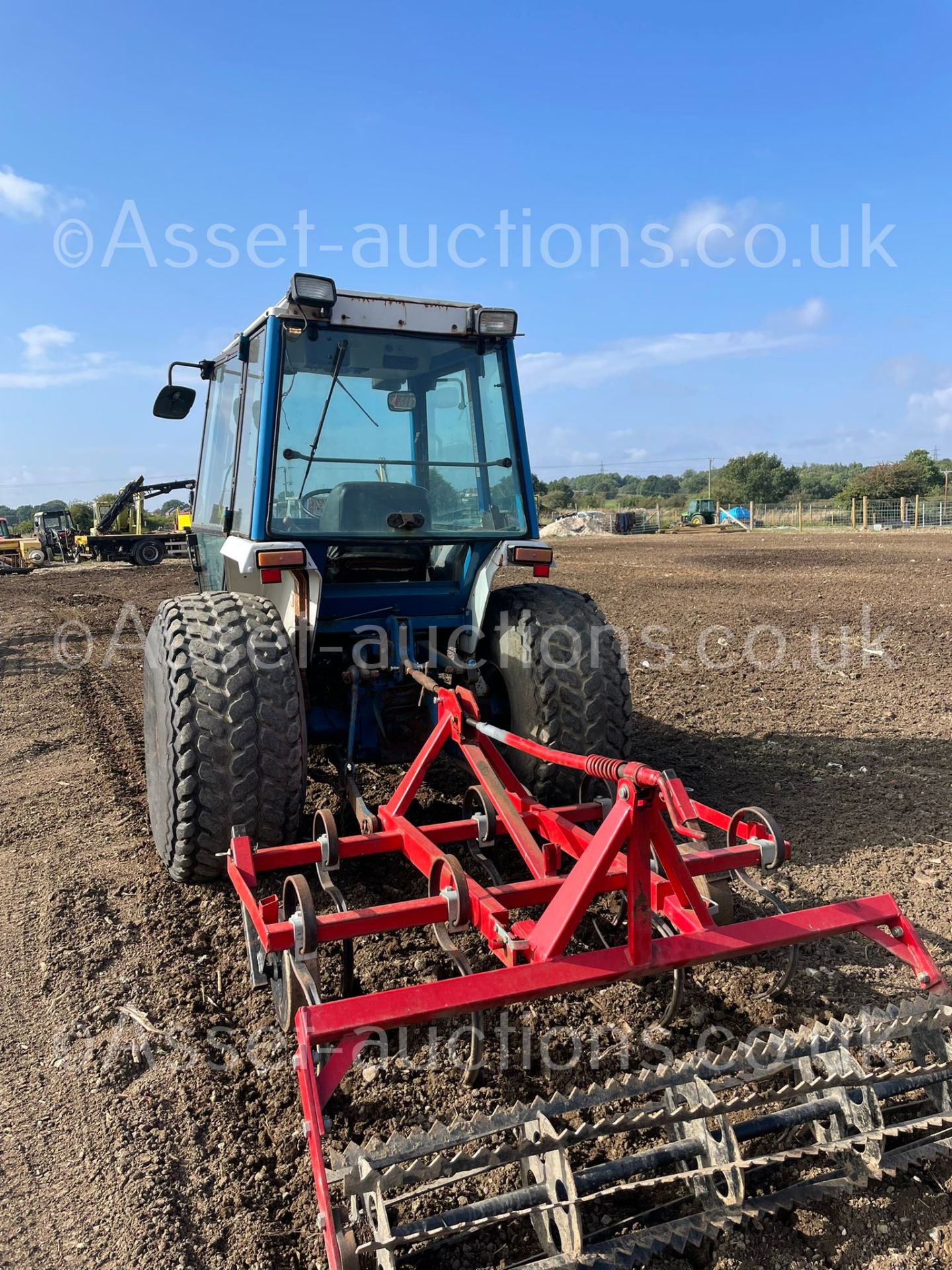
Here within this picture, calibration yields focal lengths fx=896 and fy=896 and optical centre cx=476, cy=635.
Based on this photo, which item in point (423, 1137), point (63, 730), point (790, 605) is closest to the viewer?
point (423, 1137)

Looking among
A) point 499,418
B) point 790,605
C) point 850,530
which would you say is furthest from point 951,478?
point 499,418

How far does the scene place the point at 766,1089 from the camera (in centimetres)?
255

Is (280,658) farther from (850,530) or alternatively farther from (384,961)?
(850,530)

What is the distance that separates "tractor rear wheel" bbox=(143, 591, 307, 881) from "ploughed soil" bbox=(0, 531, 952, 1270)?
0.45 metres

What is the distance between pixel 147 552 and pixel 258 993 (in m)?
26.7

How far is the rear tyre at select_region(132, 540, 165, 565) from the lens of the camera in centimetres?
2759

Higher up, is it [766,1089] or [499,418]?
[499,418]

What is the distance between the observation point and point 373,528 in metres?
4.13

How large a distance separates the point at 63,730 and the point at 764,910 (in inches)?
204

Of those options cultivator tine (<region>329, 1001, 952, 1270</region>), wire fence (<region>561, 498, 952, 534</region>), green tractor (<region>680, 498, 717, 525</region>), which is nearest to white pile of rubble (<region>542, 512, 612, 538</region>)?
wire fence (<region>561, 498, 952, 534</region>)

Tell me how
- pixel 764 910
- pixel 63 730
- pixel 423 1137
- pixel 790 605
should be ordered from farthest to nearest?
1. pixel 790 605
2. pixel 63 730
3. pixel 764 910
4. pixel 423 1137

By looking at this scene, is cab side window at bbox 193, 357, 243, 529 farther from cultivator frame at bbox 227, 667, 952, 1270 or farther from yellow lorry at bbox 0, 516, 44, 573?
yellow lorry at bbox 0, 516, 44, 573

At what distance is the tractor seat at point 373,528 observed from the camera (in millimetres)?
4098

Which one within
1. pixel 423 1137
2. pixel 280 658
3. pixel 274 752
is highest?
pixel 280 658
